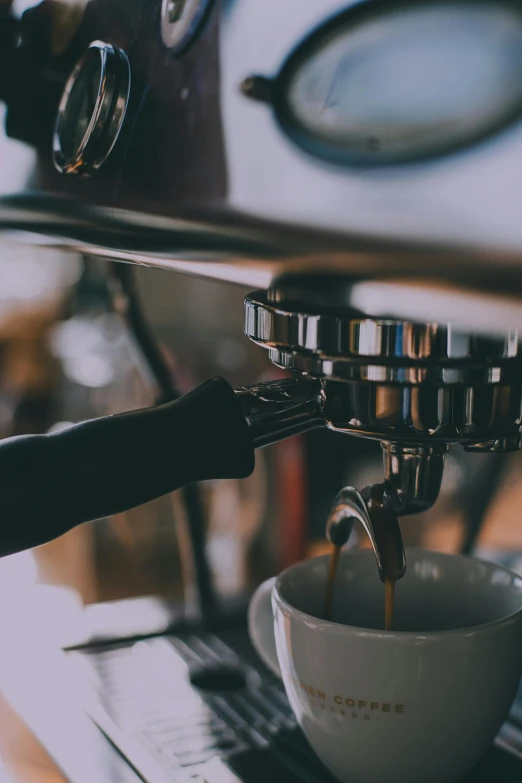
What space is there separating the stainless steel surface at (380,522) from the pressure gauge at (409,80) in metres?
0.16

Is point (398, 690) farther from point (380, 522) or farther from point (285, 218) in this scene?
point (285, 218)

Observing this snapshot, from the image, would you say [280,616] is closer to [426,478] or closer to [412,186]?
[426,478]

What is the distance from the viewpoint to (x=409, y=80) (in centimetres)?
16

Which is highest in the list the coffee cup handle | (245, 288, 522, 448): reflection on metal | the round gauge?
the round gauge

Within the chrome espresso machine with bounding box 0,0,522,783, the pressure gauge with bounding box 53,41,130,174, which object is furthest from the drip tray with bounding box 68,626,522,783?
the pressure gauge with bounding box 53,41,130,174

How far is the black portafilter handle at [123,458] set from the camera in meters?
0.23

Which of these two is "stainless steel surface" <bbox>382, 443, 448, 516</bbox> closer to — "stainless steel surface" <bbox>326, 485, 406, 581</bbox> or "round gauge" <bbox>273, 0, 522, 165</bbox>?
"stainless steel surface" <bbox>326, 485, 406, 581</bbox>

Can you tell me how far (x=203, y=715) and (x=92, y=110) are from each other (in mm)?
254

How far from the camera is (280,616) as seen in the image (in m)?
0.34

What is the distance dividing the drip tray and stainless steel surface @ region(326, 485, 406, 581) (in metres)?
0.09

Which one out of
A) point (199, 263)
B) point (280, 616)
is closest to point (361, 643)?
point (280, 616)

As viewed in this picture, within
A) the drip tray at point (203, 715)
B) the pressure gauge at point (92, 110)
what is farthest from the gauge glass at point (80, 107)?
the drip tray at point (203, 715)

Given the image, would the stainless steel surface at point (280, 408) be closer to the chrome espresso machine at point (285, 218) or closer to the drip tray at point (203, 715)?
the chrome espresso machine at point (285, 218)

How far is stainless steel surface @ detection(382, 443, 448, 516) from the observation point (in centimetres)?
30
